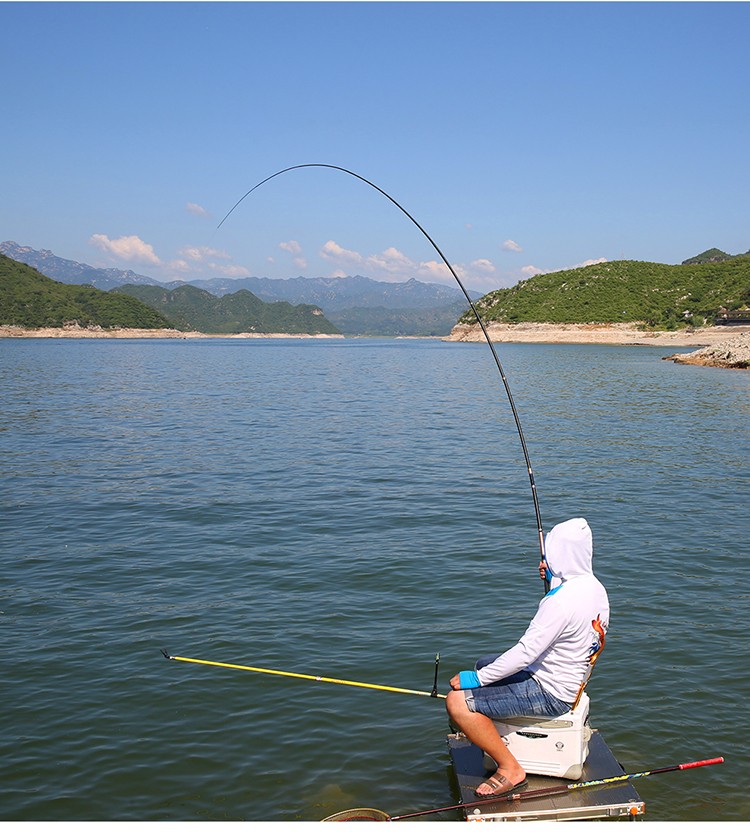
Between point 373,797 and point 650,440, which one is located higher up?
point 650,440

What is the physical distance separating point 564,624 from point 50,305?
18451 cm

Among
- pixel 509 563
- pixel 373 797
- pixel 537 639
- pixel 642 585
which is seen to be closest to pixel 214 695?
pixel 373 797

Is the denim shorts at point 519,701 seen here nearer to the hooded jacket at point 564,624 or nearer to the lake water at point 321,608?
the hooded jacket at point 564,624

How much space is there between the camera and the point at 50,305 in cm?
17250

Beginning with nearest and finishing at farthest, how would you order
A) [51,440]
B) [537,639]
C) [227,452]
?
[537,639], [227,452], [51,440]

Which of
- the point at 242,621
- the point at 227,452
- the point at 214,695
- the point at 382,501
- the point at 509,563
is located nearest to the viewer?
the point at 214,695

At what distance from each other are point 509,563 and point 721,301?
111226 mm

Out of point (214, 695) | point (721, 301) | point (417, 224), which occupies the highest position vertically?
point (721, 301)

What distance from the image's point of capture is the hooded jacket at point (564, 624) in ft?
16.4

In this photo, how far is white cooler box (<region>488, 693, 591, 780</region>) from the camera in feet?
17.4

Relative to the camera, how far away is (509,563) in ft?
38.5

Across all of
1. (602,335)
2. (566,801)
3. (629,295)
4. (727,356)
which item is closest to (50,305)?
(602,335)

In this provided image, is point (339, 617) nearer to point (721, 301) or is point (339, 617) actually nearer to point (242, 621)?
point (242, 621)

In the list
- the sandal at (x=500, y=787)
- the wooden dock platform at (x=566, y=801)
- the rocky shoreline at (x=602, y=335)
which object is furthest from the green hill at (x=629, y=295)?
the sandal at (x=500, y=787)
